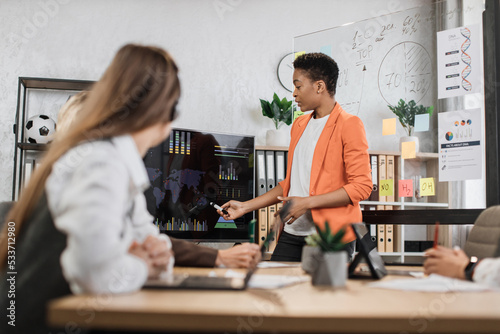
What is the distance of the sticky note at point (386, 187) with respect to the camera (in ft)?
9.60

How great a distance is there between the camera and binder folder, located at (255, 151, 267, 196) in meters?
3.73

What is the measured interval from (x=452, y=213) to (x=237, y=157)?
180 centimetres

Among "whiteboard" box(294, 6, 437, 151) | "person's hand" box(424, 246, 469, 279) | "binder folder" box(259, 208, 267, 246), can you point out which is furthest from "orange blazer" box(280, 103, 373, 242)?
"binder folder" box(259, 208, 267, 246)

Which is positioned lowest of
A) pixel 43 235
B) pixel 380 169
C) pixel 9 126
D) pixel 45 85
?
pixel 43 235

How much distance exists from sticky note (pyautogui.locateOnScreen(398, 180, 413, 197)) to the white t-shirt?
0.63 m

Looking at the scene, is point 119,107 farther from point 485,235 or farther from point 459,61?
point 459,61

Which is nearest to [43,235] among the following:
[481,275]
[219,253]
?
[219,253]

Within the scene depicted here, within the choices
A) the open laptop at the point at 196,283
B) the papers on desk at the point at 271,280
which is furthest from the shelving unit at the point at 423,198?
the open laptop at the point at 196,283

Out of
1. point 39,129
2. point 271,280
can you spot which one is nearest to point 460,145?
point 271,280

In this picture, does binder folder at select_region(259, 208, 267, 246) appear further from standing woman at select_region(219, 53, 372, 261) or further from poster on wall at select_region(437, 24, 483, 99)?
poster on wall at select_region(437, 24, 483, 99)

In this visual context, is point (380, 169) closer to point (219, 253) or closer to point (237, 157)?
point (237, 157)

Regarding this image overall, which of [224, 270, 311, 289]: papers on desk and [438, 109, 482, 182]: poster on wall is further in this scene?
[438, 109, 482, 182]: poster on wall

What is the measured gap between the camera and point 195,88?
13.1ft

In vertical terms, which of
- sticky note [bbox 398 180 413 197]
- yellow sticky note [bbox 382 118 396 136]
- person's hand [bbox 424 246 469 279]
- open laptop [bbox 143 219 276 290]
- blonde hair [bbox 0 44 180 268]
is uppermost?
yellow sticky note [bbox 382 118 396 136]
